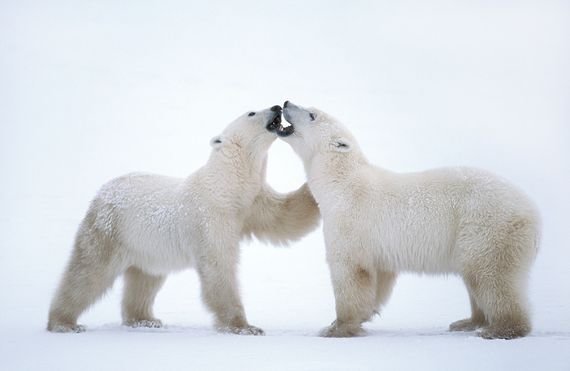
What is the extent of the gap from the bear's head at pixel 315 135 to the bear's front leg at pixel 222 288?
1.11m

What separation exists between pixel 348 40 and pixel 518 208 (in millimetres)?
56268

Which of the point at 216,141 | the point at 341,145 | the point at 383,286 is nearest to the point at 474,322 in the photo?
the point at 383,286

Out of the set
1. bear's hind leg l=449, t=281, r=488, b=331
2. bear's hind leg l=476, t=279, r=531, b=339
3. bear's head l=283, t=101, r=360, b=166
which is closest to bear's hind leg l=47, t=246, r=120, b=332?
bear's head l=283, t=101, r=360, b=166

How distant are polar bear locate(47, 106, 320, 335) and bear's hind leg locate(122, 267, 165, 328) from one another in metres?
0.10

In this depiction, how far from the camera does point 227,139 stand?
Answer: 729 cm

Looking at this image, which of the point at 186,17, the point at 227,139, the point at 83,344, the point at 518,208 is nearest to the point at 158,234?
the point at 227,139

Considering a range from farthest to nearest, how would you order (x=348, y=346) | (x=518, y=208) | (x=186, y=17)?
(x=186, y=17), (x=518, y=208), (x=348, y=346)

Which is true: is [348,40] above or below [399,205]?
above


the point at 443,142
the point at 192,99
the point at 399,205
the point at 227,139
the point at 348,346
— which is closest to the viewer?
the point at 348,346

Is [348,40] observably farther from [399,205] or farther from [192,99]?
[399,205]

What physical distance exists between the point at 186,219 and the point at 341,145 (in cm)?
149

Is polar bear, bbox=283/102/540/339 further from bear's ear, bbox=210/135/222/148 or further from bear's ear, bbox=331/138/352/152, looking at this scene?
bear's ear, bbox=210/135/222/148

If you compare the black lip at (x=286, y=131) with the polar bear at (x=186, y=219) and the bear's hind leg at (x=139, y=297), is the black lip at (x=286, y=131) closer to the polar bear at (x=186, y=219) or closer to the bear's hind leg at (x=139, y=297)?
the polar bear at (x=186, y=219)

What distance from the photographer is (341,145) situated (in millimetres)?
6832
